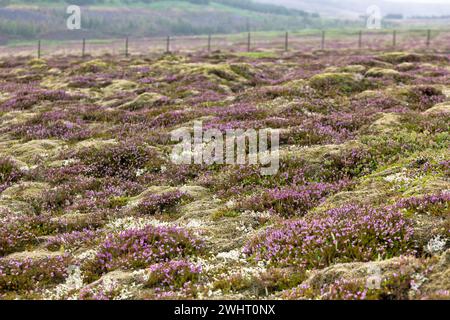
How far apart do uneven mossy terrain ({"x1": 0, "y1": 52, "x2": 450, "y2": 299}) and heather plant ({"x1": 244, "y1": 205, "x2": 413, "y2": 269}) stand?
0.03 meters

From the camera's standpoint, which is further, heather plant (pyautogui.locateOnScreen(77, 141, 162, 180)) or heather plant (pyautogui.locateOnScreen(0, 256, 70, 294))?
heather plant (pyautogui.locateOnScreen(77, 141, 162, 180))

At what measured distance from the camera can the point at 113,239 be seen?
9.95 metres

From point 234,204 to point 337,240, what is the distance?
4.14 m

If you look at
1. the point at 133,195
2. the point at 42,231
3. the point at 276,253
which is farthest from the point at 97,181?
the point at 276,253

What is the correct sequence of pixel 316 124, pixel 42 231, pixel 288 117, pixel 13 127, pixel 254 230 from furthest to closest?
pixel 13 127 → pixel 288 117 → pixel 316 124 → pixel 42 231 → pixel 254 230

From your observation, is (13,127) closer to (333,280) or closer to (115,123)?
(115,123)

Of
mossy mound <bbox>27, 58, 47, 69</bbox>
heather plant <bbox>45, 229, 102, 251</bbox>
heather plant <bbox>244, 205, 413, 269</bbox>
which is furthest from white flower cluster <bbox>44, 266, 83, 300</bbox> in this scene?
mossy mound <bbox>27, 58, 47, 69</bbox>

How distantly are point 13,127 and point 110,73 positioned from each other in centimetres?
2279

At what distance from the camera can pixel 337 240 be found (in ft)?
28.2

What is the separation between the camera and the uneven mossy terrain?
26.0ft

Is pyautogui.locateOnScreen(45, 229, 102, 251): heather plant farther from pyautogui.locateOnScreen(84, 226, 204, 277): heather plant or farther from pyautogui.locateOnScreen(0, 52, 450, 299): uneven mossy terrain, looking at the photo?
pyautogui.locateOnScreen(84, 226, 204, 277): heather plant

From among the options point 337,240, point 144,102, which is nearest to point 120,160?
point 337,240

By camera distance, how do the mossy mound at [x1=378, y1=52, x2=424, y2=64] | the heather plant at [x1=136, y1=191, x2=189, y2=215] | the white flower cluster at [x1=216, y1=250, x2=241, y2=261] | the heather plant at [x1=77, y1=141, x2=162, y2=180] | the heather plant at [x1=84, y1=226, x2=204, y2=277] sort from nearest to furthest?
the heather plant at [x1=84, y1=226, x2=204, y2=277] → the white flower cluster at [x1=216, y1=250, x2=241, y2=261] → the heather plant at [x1=136, y1=191, x2=189, y2=215] → the heather plant at [x1=77, y1=141, x2=162, y2=180] → the mossy mound at [x1=378, y1=52, x2=424, y2=64]

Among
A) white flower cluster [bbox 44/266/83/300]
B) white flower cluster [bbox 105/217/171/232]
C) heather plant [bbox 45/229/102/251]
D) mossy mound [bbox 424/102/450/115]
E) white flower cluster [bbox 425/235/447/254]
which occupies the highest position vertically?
mossy mound [bbox 424/102/450/115]
